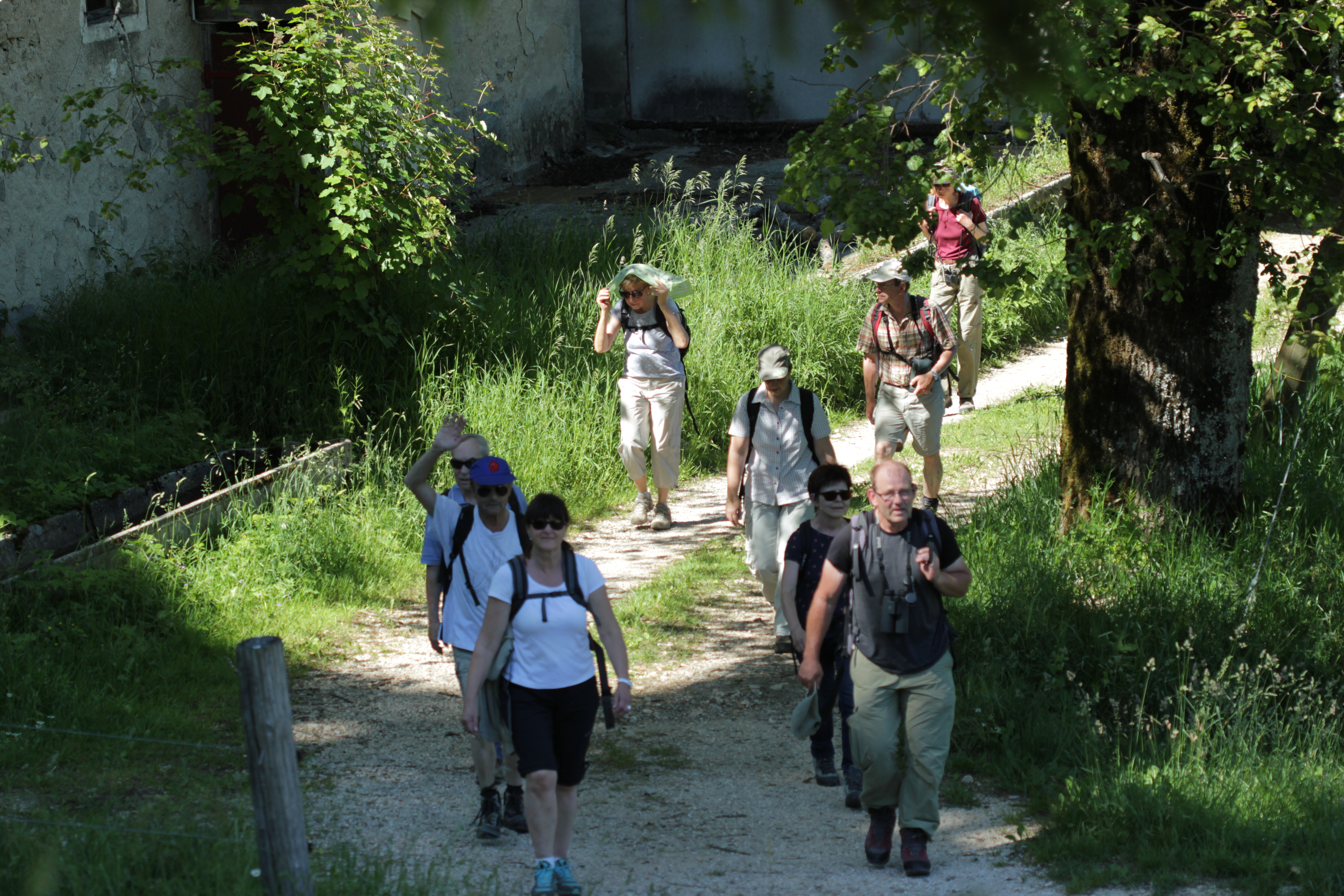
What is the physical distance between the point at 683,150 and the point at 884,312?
10697 millimetres

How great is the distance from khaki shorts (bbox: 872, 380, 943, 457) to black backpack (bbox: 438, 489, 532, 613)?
3.86 metres

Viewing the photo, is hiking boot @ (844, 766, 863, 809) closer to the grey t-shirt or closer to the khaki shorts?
the khaki shorts

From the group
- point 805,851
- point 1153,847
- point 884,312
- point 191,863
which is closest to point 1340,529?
point 884,312

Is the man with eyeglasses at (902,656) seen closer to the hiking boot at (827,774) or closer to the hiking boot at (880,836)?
the hiking boot at (880,836)

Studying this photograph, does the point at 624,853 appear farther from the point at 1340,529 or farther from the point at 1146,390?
the point at 1340,529

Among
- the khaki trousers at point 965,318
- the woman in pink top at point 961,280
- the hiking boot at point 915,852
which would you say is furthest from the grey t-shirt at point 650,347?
the hiking boot at point 915,852

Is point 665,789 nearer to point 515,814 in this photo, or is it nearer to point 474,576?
point 515,814

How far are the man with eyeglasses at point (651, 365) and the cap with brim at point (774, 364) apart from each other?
220cm

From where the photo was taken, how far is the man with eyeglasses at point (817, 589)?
17.0 ft

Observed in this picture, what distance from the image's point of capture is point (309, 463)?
28.5 feet

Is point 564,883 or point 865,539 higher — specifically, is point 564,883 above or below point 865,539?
below

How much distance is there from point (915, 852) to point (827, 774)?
87 centimetres

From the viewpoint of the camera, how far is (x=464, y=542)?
506 cm

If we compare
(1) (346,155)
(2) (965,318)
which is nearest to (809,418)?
(1) (346,155)
